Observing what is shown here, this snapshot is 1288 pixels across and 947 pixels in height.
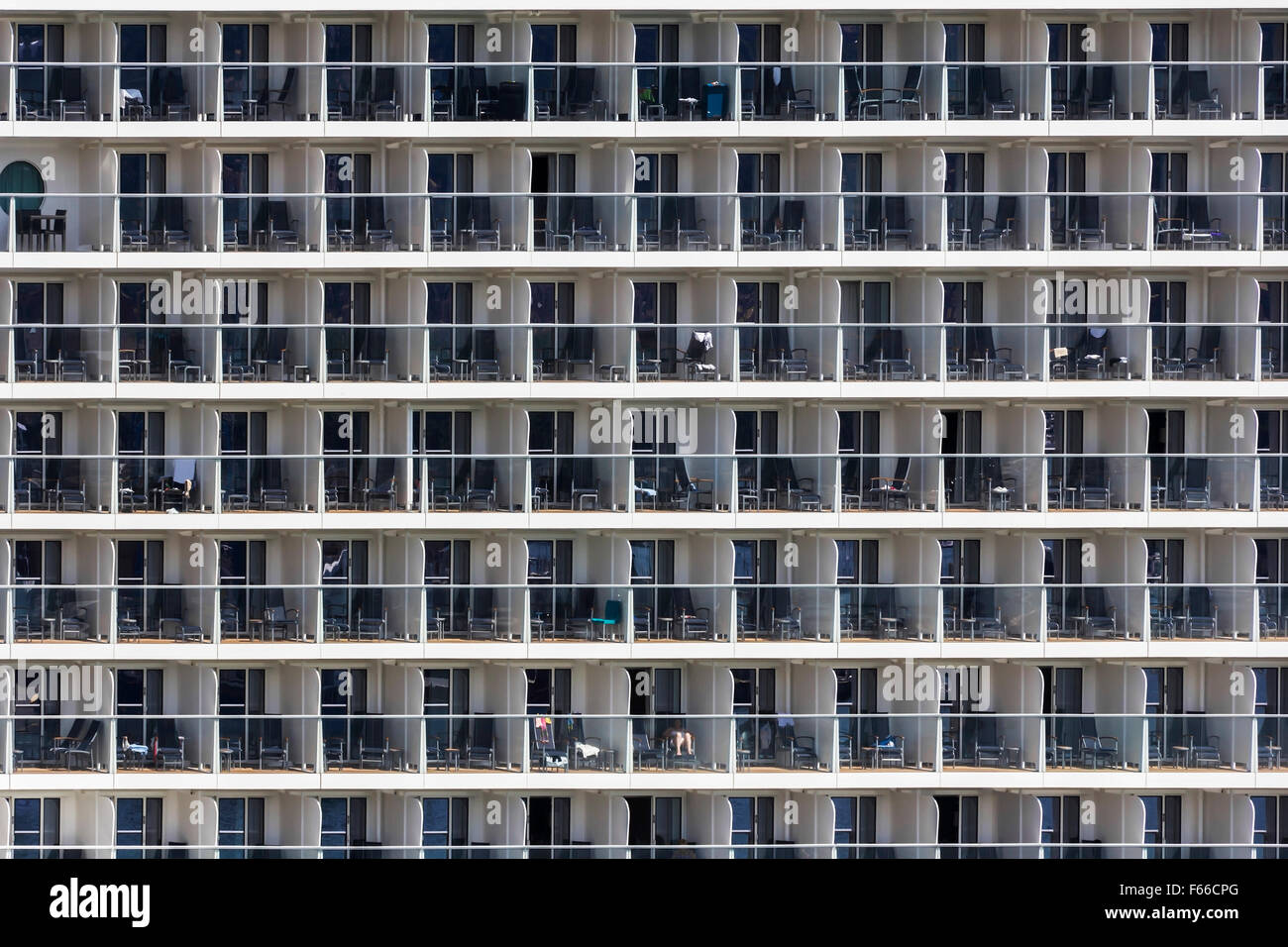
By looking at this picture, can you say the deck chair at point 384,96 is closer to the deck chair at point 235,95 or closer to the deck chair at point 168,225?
the deck chair at point 235,95

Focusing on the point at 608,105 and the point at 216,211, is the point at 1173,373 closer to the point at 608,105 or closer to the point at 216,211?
the point at 608,105

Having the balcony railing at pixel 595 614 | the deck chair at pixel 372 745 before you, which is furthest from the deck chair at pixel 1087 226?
the deck chair at pixel 372 745

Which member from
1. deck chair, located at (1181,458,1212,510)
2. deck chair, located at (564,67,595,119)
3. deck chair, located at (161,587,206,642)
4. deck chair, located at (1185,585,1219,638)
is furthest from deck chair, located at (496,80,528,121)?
deck chair, located at (1185,585,1219,638)

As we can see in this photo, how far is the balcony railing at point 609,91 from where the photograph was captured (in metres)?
22.9

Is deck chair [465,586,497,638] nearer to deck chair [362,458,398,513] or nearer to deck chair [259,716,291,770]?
deck chair [362,458,398,513]

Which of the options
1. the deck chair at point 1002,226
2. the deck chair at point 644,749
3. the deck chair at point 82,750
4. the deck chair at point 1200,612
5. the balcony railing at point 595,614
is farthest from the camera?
the deck chair at point 1200,612

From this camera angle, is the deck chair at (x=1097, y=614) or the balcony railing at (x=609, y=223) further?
the deck chair at (x=1097, y=614)

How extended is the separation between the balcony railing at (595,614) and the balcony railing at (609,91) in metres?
5.15

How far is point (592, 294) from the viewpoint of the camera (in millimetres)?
23391

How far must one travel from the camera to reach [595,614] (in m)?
23.0

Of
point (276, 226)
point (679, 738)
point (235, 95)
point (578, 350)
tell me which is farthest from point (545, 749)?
point (235, 95)

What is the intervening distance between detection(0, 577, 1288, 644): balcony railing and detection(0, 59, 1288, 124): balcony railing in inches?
203

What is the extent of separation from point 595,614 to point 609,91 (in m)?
5.73
